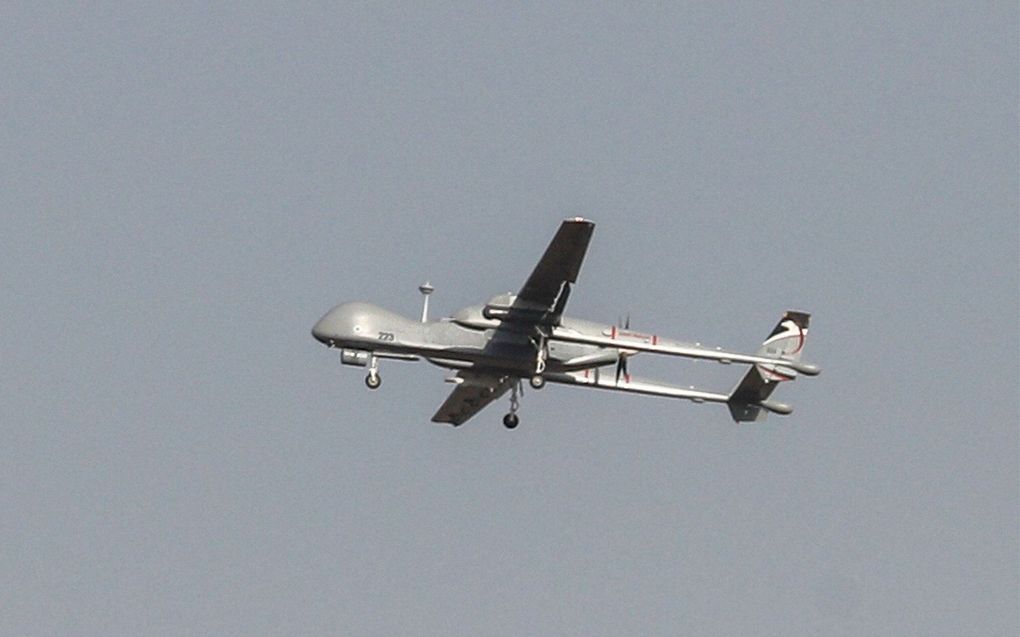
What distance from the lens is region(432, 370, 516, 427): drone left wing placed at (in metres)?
71.4

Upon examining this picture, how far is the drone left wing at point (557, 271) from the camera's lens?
64125 millimetres

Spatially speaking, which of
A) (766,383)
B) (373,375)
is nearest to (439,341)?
(373,375)

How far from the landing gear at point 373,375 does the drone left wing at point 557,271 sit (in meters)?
5.06

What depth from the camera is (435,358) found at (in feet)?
227

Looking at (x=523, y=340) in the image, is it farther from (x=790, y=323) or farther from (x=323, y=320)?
(x=790, y=323)

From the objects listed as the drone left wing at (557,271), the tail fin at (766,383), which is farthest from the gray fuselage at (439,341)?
the tail fin at (766,383)

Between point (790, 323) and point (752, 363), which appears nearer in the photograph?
point (752, 363)

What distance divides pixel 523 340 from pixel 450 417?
8181mm

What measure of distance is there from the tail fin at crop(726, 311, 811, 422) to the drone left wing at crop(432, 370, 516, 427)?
8.33 meters

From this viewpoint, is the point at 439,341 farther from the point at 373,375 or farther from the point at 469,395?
the point at 469,395

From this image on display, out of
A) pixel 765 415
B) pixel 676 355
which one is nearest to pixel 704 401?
pixel 765 415

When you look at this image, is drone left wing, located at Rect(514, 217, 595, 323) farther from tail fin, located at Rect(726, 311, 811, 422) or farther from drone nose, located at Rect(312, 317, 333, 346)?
tail fin, located at Rect(726, 311, 811, 422)

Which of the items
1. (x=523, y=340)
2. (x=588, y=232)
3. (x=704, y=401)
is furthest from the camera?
(x=704, y=401)

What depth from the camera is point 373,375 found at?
68.7 m
